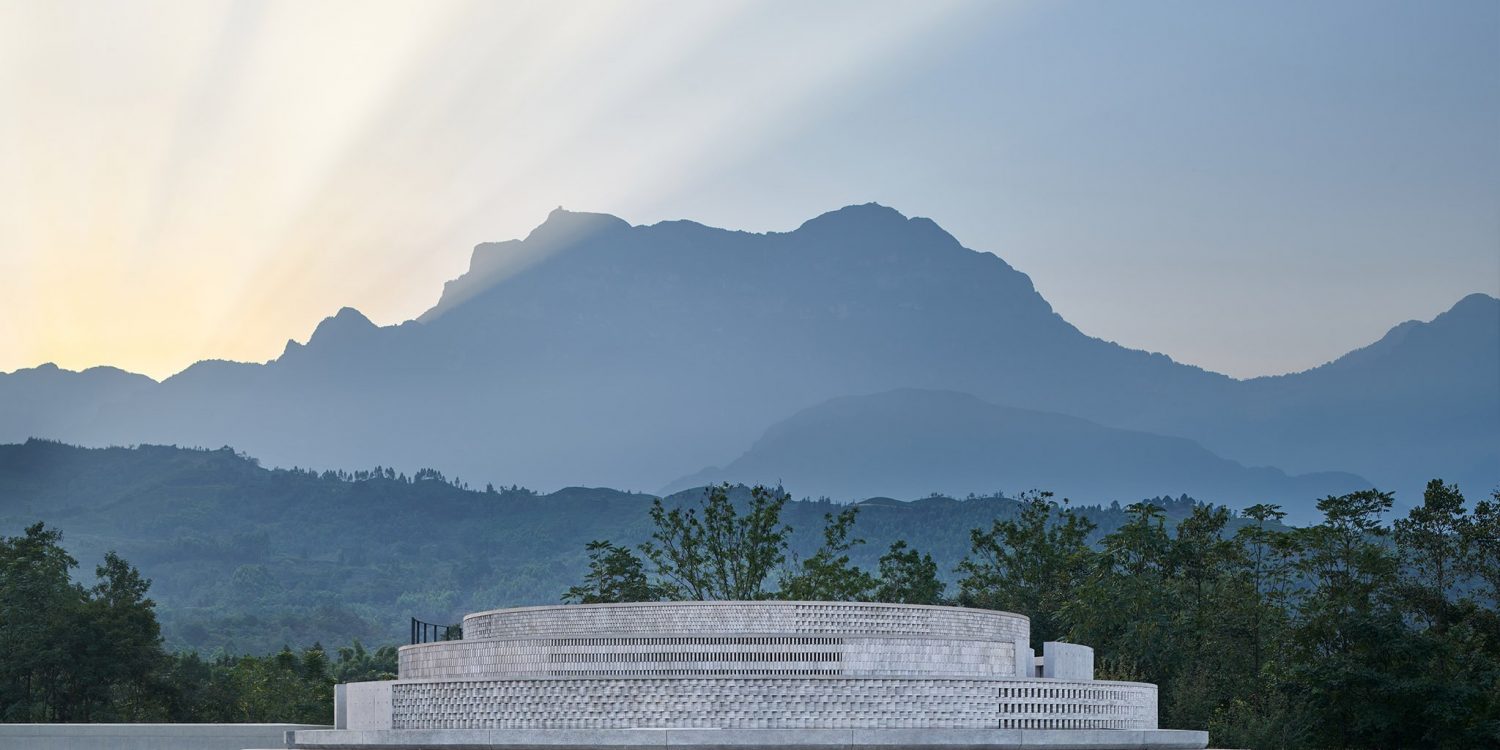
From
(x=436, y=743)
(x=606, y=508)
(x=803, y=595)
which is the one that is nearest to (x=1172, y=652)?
(x=803, y=595)

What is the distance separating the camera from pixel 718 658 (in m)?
24.0

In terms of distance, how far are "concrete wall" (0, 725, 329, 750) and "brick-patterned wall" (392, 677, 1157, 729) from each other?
40.4ft

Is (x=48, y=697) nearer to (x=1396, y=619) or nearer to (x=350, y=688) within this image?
(x=350, y=688)

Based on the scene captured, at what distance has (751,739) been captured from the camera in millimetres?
21547

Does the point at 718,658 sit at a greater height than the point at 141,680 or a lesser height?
greater

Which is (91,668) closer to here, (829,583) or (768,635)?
(829,583)

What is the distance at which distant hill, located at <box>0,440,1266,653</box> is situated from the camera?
6043 inches

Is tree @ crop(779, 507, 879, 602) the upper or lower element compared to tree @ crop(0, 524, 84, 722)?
upper

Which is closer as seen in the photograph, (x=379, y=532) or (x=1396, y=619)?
Answer: (x=1396, y=619)

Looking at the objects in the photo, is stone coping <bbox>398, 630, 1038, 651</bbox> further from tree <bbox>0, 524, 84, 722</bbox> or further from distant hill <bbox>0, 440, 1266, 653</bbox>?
distant hill <bbox>0, 440, 1266, 653</bbox>

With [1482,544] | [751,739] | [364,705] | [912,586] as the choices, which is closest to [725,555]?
[912,586]

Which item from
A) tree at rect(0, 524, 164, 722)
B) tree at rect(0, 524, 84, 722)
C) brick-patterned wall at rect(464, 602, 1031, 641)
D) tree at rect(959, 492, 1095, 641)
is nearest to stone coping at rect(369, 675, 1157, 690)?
brick-patterned wall at rect(464, 602, 1031, 641)

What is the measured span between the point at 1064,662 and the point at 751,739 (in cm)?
736

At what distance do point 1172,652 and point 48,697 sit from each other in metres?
33.3
